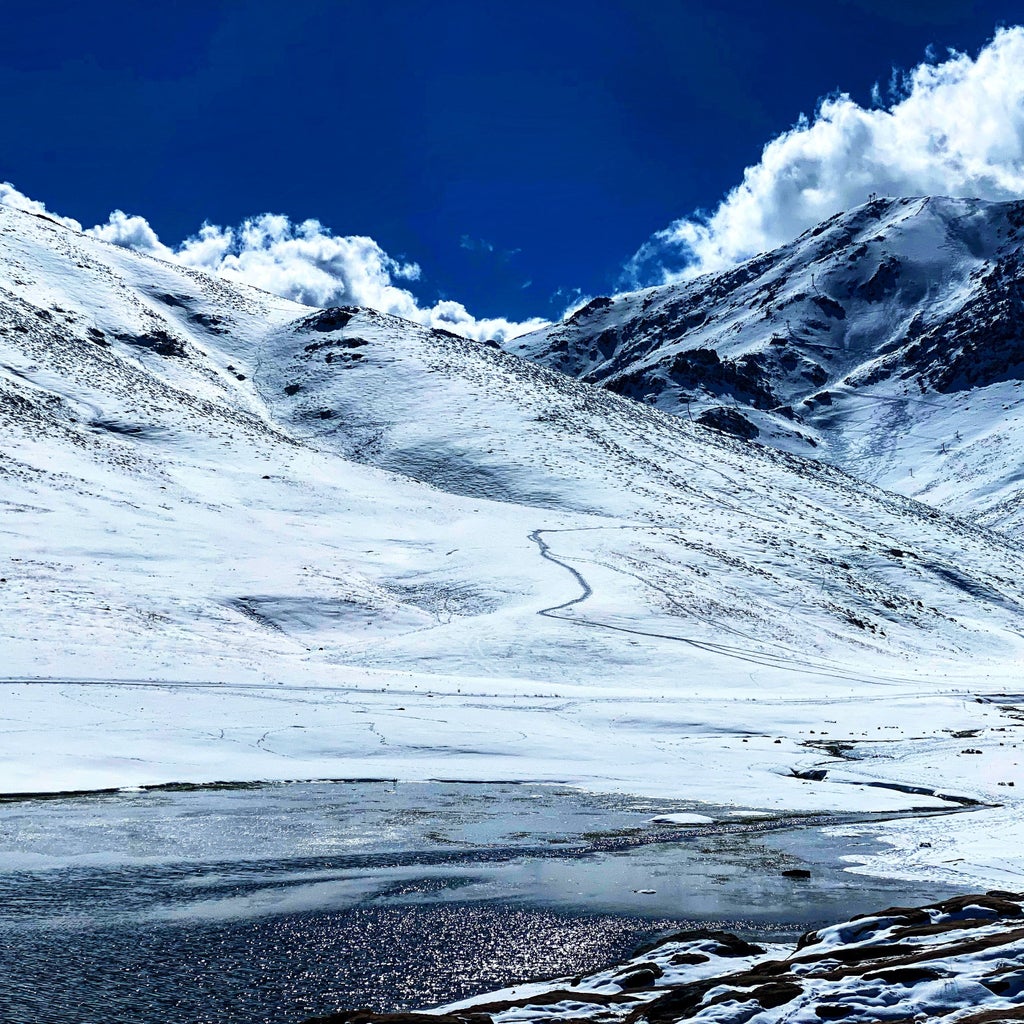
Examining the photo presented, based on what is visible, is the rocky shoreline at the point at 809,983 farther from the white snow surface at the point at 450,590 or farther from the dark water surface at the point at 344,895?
the white snow surface at the point at 450,590

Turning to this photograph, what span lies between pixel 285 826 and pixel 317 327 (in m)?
121

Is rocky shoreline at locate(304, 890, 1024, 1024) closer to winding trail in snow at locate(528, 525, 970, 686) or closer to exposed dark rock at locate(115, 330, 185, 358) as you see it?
winding trail in snow at locate(528, 525, 970, 686)

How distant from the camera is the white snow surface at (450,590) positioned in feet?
73.4

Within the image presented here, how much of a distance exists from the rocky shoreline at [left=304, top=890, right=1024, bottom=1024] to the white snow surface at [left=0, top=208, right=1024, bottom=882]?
4.15 metres

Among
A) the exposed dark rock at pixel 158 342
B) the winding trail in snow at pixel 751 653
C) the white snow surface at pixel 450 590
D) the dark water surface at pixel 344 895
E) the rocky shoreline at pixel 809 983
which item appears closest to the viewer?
the rocky shoreline at pixel 809 983

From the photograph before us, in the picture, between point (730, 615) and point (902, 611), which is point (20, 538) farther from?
point (902, 611)

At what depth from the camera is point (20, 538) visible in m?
44.9

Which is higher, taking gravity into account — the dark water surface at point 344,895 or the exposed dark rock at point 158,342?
the exposed dark rock at point 158,342

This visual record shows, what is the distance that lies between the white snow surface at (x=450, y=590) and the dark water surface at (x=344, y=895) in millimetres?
2315

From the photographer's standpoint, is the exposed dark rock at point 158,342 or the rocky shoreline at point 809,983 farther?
the exposed dark rock at point 158,342

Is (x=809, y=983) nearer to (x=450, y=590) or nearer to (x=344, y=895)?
(x=344, y=895)

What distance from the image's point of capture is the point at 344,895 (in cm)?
1180

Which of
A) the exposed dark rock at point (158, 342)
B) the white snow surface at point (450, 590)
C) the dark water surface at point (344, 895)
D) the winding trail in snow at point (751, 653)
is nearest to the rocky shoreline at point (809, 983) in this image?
the dark water surface at point (344, 895)

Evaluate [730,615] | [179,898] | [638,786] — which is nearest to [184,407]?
[730,615]
